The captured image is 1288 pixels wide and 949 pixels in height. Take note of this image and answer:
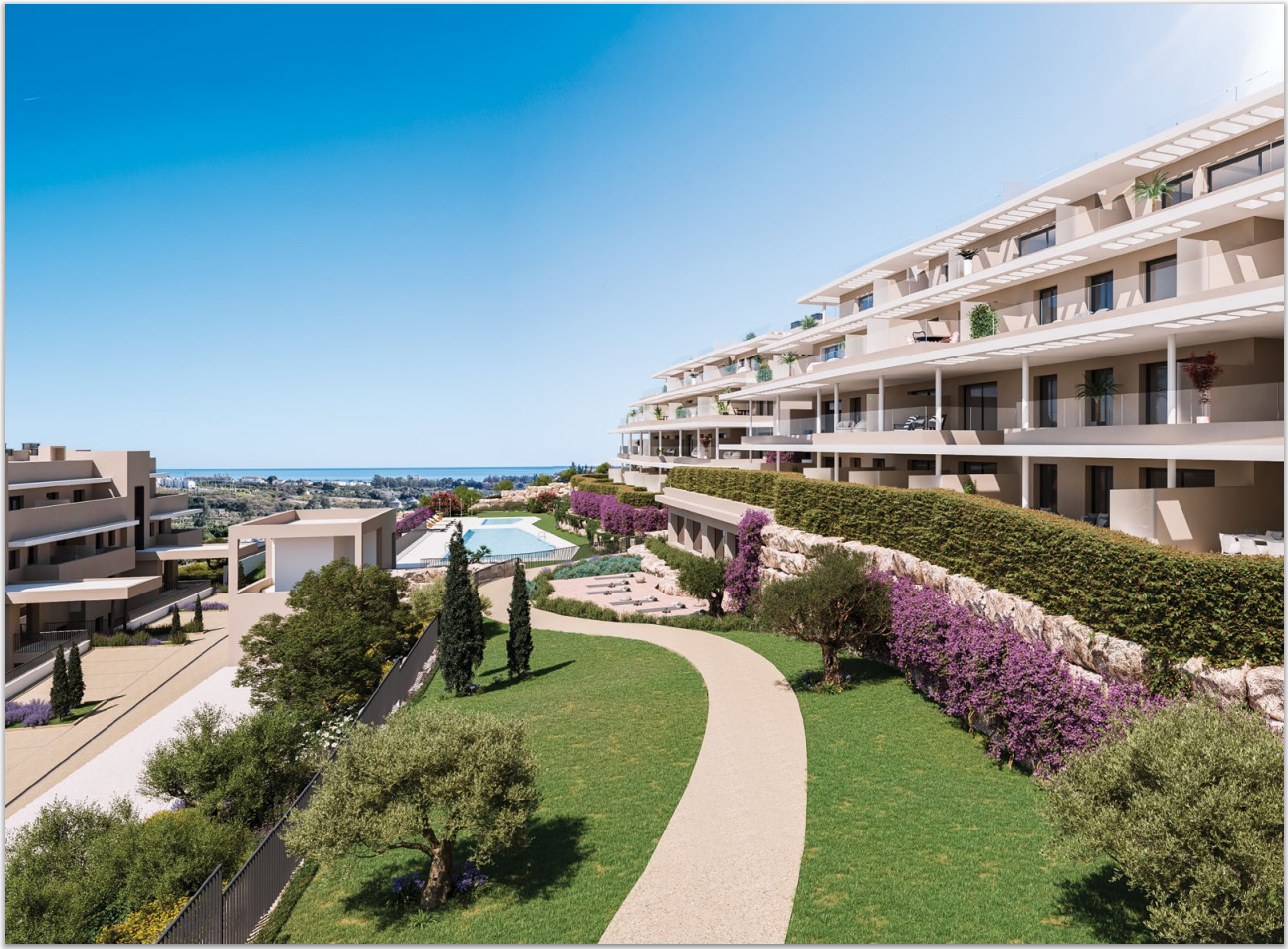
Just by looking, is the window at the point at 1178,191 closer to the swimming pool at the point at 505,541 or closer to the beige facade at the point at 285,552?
the beige facade at the point at 285,552

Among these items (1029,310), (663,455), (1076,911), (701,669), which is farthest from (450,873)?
(663,455)

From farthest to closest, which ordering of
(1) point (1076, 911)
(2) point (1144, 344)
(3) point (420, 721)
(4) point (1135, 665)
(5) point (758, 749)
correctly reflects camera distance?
1. (2) point (1144, 344)
2. (5) point (758, 749)
3. (4) point (1135, 665)
4. (3) point (420, 721)
5. (1) point (1076, 911)

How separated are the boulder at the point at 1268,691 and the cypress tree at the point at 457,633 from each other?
19891 mm

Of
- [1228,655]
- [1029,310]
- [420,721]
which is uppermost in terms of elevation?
[1029,310]

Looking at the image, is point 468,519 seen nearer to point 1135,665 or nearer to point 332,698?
point 332,698

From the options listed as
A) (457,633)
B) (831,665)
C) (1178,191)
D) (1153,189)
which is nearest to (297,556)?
(457,633)

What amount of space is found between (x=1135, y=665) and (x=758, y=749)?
7597 mm

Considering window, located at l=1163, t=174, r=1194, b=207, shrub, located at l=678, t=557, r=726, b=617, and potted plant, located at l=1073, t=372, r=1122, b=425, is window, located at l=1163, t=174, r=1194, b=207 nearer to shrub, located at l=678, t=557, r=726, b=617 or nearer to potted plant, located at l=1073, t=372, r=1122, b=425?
potted plant, located at l=1073, t=372, r=1122, b=425

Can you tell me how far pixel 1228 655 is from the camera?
10945 mm

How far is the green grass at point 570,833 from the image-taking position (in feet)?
32.7

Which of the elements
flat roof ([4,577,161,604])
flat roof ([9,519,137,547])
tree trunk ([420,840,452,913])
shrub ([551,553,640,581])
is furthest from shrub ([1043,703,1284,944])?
flat roof ([9,519,137,547])

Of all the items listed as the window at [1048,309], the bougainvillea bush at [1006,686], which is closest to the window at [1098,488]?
the window at [1048,309]

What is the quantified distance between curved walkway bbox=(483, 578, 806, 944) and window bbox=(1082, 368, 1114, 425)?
40.6ft

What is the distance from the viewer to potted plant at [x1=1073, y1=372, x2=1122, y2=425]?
19641 millimetres
